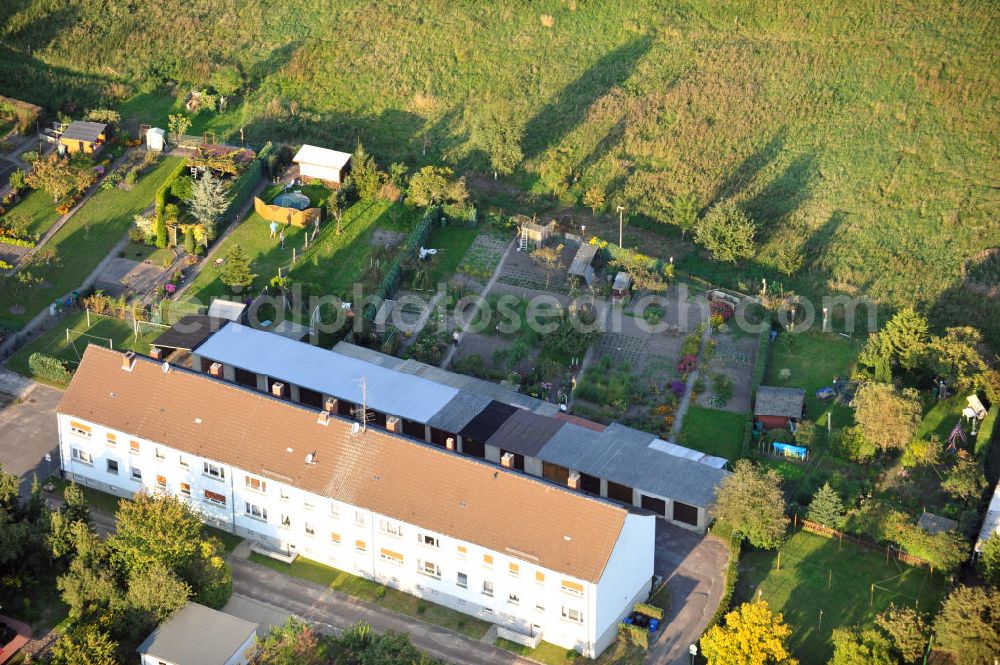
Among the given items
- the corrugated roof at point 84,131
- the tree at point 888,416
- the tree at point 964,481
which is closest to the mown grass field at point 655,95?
the corrugated roof at point 84,131

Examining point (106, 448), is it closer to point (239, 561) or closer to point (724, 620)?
point (239, 561)

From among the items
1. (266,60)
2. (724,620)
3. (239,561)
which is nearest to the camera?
(724,620)

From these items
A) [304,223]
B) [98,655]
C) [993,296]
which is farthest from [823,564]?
[304,223]

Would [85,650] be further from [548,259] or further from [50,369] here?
[548,259]

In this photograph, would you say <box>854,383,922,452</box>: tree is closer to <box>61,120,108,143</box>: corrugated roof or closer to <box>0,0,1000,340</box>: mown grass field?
<box>0,0,1000,340</box>: mown grass field

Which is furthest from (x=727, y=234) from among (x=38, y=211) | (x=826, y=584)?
(x=38, y=211)

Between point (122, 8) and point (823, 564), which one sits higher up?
point (122, 8)
